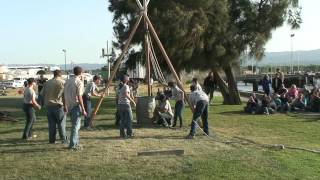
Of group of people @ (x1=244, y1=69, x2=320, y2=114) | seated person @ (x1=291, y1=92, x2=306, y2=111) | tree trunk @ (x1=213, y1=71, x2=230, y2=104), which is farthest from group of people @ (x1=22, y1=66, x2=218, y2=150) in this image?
tree trunk @ (x1=213, y1=71, x2=230, y2=104)

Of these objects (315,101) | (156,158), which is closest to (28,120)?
(156,158)

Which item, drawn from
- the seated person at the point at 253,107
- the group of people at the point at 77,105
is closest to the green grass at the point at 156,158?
the group of people at the point at 77,105

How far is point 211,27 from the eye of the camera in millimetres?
25922

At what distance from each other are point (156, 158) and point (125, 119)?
3435 millimetres

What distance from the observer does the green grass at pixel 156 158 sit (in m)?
10.1

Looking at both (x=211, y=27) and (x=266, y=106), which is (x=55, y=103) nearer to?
(x=266, y=106)

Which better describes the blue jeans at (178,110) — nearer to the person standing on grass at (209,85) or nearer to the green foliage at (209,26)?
the green foliage at (209,26)

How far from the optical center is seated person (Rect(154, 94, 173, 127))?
17719 millimetres

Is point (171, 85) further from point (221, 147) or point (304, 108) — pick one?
point (304, 108)

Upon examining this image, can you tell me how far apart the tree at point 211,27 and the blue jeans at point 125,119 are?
9698 millimetres

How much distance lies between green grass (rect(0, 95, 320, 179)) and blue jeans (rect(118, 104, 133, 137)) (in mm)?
291

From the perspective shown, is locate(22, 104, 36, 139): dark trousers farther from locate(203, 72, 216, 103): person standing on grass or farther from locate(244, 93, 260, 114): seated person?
locate(203, 72, 216, 103): person standing on grass

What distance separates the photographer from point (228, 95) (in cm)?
2988

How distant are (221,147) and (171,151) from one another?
157 centimetres
